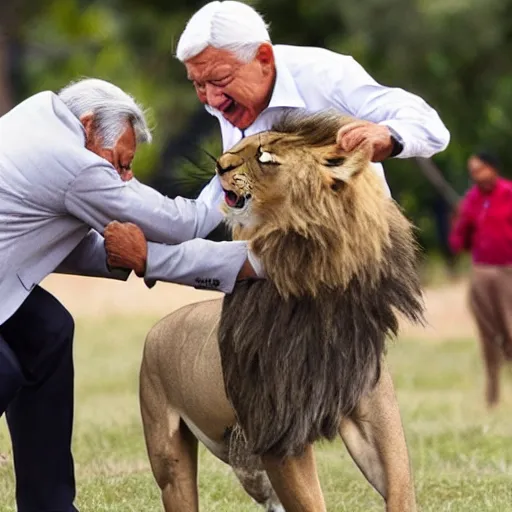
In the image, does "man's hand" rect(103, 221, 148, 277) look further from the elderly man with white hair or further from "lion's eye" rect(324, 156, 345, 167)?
"lion's eye" rect(324, 156, 345, 167)

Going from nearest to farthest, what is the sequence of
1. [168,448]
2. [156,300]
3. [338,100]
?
[338,100] < [168,448] < [156,300]

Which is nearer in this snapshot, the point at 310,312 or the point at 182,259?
the point at 310,312

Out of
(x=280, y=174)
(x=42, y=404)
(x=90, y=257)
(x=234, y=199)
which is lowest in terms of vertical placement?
(x=42, y=404)

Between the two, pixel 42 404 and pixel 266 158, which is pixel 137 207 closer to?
pixel 266 158

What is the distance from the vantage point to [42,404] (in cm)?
518

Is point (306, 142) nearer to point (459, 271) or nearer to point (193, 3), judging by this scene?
point (459, 271)

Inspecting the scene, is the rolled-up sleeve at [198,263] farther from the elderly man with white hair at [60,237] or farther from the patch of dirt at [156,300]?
the patch of dirt at [156,300]

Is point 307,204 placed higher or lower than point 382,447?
higher

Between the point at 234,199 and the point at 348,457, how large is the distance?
146 inches

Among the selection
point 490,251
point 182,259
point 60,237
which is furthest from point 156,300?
point 182,259

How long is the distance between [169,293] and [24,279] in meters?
15.6

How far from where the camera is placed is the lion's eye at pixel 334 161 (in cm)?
450

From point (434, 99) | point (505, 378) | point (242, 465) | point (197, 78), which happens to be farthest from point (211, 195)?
point (434, 99)

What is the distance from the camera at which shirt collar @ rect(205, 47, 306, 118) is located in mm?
5016
